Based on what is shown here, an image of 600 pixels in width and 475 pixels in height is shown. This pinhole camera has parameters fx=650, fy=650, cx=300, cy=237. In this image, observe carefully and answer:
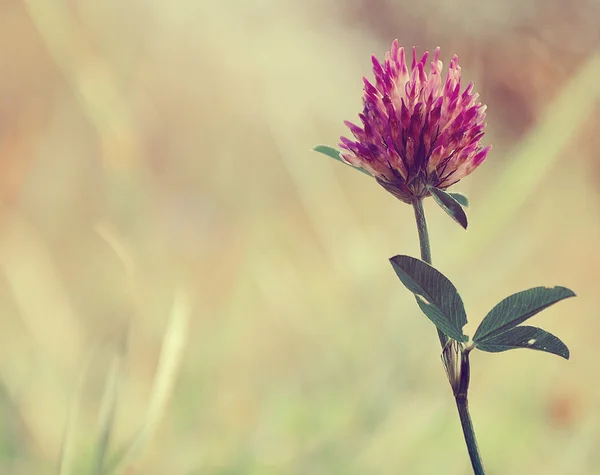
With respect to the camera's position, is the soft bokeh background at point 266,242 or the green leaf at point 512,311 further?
the soft bokeh background at point 266,242

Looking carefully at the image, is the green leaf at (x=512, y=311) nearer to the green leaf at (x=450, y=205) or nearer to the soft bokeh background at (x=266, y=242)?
the green leaf at (x=450, y=205)

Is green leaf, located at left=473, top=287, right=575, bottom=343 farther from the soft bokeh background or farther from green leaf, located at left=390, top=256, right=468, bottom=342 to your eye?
the soft bokeh background

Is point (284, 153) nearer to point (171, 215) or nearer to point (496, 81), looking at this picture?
point (171, 215)

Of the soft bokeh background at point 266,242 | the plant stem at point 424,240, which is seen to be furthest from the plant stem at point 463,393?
the soft bokeh background at point 266,242

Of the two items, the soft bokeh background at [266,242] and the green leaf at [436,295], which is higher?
the soft bokeh background at [266,242]

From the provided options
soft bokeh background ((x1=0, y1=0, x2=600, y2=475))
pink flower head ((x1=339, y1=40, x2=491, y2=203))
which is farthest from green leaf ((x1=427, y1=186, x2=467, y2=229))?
soft bokeh background ((x1=0, y1=0, x2=600, y2=475))

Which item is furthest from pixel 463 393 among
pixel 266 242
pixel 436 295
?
pixel 266 242
